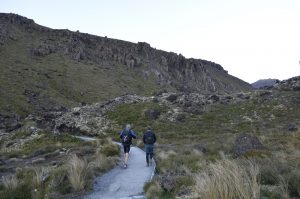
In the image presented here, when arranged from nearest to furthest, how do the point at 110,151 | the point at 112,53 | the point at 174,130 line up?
the point at 110,151
the point at 174,130
the point at 112,53

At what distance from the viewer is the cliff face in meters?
93.8

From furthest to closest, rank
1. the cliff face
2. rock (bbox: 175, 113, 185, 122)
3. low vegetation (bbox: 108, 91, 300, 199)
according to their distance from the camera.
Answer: the cliff face < rock (bbox: 175, 113, 185, 122) < low vegetation (bbox: 108, 91, 300, 199)

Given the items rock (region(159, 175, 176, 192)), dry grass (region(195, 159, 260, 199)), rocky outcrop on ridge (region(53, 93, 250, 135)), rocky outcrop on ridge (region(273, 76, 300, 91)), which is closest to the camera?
dry grass (region(195, 159, 260, 199))

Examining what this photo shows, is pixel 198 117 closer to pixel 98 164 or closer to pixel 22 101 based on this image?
pixel 98 164

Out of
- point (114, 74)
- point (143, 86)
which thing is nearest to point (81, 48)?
point (114, 74)

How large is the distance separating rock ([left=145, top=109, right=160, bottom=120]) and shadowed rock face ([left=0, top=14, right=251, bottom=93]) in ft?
265

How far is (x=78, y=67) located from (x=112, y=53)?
2753 centimetres

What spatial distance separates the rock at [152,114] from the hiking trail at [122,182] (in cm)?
2713

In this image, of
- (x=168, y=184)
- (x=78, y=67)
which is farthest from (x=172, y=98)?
(x=78, y=67)

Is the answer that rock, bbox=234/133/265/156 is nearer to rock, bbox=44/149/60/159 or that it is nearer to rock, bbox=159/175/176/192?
rock, bbox=159/175/176/192

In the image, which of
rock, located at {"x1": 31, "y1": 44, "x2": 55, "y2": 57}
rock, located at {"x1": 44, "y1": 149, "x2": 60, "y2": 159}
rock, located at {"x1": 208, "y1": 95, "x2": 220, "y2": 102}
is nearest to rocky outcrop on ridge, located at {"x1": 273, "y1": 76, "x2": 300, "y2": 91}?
rock, located at {"x1": 208, "y1": 95, "x2": 220, "y2": 102}

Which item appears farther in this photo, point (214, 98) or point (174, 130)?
point (214, 98)

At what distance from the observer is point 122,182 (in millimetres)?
13875

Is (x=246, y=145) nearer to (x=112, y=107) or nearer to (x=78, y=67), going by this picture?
(x=112, y=107)
